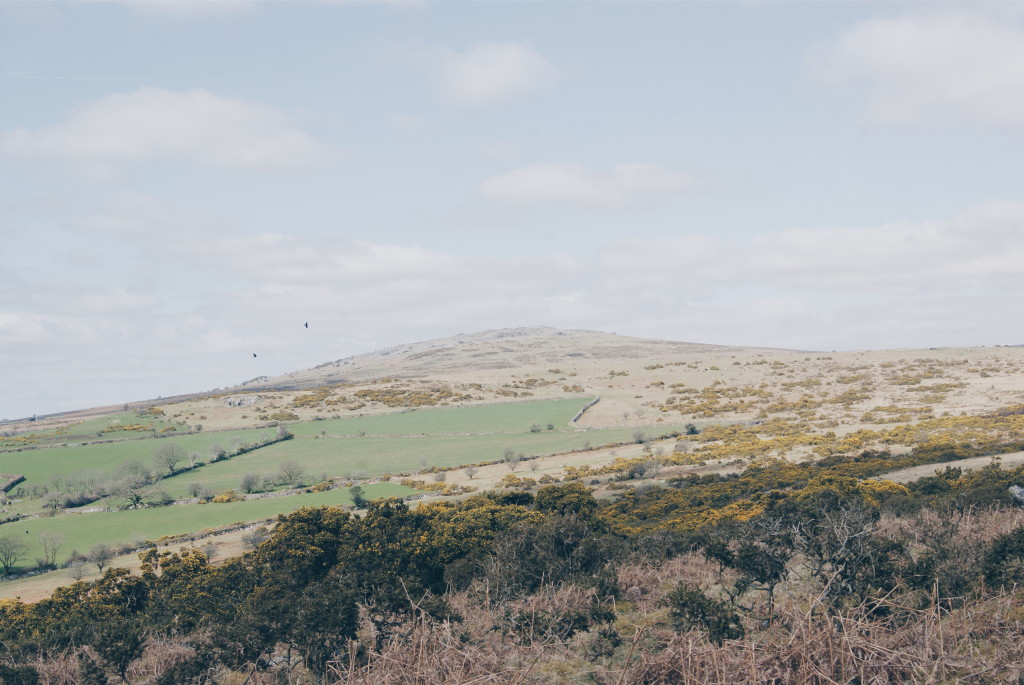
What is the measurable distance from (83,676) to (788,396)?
84.1m

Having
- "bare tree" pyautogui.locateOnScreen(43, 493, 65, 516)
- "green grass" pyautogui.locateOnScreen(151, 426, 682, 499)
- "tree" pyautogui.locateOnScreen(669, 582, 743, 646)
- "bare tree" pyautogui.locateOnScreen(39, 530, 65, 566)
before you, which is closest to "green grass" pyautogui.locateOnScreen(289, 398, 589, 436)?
"green grass" pyautogui.locateOnScreen(151, 426, 682, 499)

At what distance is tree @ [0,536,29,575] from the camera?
4075 cm

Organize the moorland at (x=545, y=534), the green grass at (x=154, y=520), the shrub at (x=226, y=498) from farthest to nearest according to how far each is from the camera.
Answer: the shrub at (x=226, y=498)
the green grass at (x=154, y=520)
the moorland at (x=545, y=534)

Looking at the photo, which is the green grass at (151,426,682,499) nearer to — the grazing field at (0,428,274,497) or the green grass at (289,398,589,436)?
the green grass at (289,398,589,436)

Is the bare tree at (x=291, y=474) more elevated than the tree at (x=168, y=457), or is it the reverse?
the tree at (x=168, y=457)

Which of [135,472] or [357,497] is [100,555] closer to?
[357,497]

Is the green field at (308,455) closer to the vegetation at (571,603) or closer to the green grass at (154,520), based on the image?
the green grass at (154,520)

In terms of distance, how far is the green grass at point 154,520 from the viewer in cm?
4591

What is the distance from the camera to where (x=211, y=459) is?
234 ft

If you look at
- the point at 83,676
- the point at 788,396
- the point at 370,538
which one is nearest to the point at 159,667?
the point at 83,676

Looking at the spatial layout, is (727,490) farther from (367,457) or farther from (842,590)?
(367,457)

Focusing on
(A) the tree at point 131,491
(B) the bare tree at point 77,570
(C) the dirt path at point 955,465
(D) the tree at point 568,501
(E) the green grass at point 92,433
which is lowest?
(B) the bare tree at point 77,570

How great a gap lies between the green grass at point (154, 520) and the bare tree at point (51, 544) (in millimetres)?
381

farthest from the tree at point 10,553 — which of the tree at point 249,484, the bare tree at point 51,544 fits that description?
the tree at point 249,484
